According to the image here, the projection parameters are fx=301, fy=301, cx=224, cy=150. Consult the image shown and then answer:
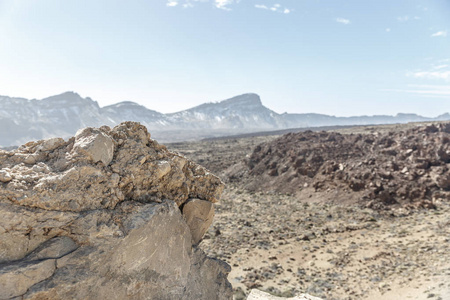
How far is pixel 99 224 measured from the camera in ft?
10.7

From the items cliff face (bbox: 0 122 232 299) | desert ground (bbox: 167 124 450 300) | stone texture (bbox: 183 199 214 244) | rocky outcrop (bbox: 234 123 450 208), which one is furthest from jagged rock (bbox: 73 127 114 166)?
rocky outcrop (bbox: 234 123 450 208)

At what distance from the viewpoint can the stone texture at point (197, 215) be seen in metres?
4.43

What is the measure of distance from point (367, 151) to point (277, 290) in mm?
14868

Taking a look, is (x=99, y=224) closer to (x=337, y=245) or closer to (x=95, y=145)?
(x=95, y=145)

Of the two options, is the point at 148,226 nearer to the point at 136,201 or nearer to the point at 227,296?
the point at 136,201

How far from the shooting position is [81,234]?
3.20 metres

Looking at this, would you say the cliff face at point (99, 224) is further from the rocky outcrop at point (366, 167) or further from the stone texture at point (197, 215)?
the rocky outcrop at point (366, 167)

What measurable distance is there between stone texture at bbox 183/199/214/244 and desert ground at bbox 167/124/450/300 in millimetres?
3292

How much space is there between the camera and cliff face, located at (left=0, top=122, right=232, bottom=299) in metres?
2.96

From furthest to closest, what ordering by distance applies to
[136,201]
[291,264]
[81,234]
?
[291,264], [136,201], [81,234]

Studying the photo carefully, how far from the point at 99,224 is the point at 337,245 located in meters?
8.50

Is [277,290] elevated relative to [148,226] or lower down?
lower down

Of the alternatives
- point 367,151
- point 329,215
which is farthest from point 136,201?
point 367,151

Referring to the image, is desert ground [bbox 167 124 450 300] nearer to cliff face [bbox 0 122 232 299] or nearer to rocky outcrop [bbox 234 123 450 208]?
rocky outcrop [bbox 234 123 450 208]
